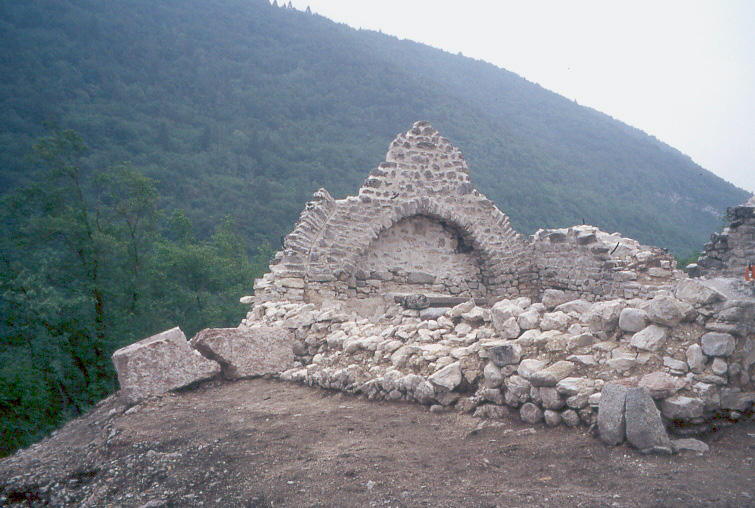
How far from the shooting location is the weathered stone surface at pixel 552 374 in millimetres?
3266

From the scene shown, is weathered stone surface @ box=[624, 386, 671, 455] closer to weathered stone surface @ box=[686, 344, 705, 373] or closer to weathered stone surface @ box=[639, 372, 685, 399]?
weathered stone surface @ box=[639, 372, 685, 399]

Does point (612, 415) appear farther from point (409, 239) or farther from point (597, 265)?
point (409, 239)

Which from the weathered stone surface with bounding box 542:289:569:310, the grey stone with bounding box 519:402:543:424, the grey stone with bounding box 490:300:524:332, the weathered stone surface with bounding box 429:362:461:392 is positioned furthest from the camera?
the weathered stone surface with bounding box 542:289:569:310

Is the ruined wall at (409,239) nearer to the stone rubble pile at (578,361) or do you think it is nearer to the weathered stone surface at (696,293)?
the stone rubble pile at (578,361)

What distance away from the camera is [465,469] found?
2.85 meters

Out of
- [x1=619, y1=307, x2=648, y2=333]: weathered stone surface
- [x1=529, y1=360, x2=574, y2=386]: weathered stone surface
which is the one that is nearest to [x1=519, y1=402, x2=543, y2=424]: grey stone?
[x1=529, y1=360, x2=574, y2=386]: weathered stone surface

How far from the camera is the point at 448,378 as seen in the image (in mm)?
3869

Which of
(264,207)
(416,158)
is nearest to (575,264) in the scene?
(416,158)

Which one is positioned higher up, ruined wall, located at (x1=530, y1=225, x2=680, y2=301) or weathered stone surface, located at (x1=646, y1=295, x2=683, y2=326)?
ruined wall, located at (x1=530, y1=225, x2=680, y2=301)

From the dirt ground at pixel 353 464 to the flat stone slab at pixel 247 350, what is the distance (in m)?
0.96

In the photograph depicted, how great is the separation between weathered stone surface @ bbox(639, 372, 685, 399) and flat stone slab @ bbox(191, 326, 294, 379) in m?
3.83

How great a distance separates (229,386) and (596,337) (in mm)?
3691

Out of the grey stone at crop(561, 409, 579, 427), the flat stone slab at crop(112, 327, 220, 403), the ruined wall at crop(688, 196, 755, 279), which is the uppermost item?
the ruined wall at crop(688, 196, 755, 279)

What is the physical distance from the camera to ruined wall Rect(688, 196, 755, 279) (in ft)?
28.8
